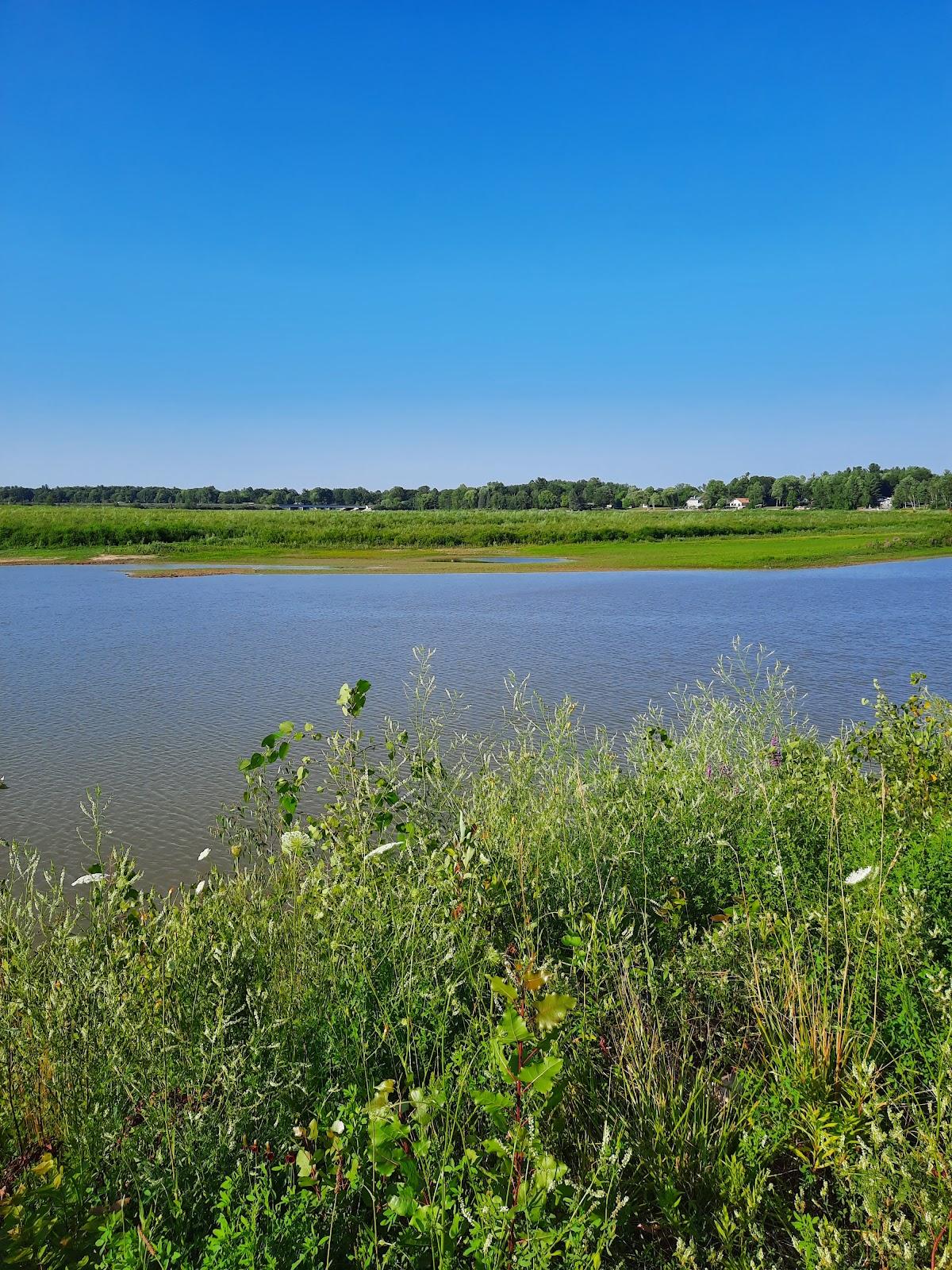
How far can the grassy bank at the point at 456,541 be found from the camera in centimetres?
5381

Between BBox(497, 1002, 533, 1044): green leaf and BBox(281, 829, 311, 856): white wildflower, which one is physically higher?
BBox(497, 1002, 533, 1044): green leaf

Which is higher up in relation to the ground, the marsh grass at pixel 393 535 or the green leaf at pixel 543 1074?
the marsh grass at pixel 393 535

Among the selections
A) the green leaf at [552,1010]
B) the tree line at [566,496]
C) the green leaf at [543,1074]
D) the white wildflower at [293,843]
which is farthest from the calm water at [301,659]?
the tree line at [566,496]

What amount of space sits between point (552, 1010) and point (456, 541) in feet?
226

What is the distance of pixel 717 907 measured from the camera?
4.51 metres

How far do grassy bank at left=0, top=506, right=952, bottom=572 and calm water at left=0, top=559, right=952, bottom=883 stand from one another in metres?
17.4

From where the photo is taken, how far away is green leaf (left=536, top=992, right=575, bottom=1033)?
6.59ft

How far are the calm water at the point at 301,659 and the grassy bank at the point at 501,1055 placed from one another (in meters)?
4.02

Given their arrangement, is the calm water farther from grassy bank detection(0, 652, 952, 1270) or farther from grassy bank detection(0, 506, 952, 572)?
grassy bank detection(0, 506, 952, 572)

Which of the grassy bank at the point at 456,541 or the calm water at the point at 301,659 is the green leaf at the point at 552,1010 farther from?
the grassy bank at the point at 456,541

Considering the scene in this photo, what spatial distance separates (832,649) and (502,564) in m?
34.7

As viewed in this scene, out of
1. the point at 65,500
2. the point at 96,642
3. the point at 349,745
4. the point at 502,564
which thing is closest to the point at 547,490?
the point at 65,500

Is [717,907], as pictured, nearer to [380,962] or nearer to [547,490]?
[380,962]

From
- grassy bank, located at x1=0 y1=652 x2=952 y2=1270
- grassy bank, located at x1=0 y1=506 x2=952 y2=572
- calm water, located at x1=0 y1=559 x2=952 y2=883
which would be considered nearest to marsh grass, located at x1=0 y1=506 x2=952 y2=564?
grassy bank, located at x1=0 y1=506 x2=952 y2=572
